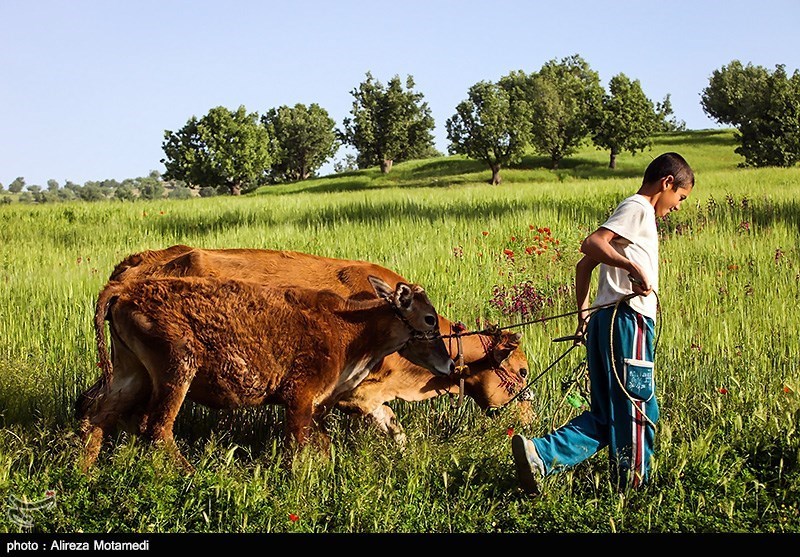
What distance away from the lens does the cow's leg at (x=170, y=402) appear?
5840 mm

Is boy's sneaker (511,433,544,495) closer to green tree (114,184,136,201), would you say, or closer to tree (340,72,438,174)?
green tree (114,184,136,201)

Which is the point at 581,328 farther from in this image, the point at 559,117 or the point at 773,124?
the point at 559,117

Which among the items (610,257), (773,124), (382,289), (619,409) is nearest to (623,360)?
(619,409)

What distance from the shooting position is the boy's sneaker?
5.29 meters

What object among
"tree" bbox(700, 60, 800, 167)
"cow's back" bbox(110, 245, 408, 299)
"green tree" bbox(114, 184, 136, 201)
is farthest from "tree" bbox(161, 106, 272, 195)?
"cow's back" bbox(110, 245, 408, 299)

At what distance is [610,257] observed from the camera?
17.0ft

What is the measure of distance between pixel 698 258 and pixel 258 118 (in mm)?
76892

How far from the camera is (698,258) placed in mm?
12695

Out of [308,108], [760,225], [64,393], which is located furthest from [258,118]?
[64,393]

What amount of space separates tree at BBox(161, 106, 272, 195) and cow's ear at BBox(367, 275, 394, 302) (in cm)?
7384

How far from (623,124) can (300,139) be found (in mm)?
39880

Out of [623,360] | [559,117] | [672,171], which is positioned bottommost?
[623,360]

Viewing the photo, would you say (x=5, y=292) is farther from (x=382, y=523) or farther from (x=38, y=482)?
(x=382, y=523)

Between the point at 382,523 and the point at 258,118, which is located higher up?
the point at 258,118
